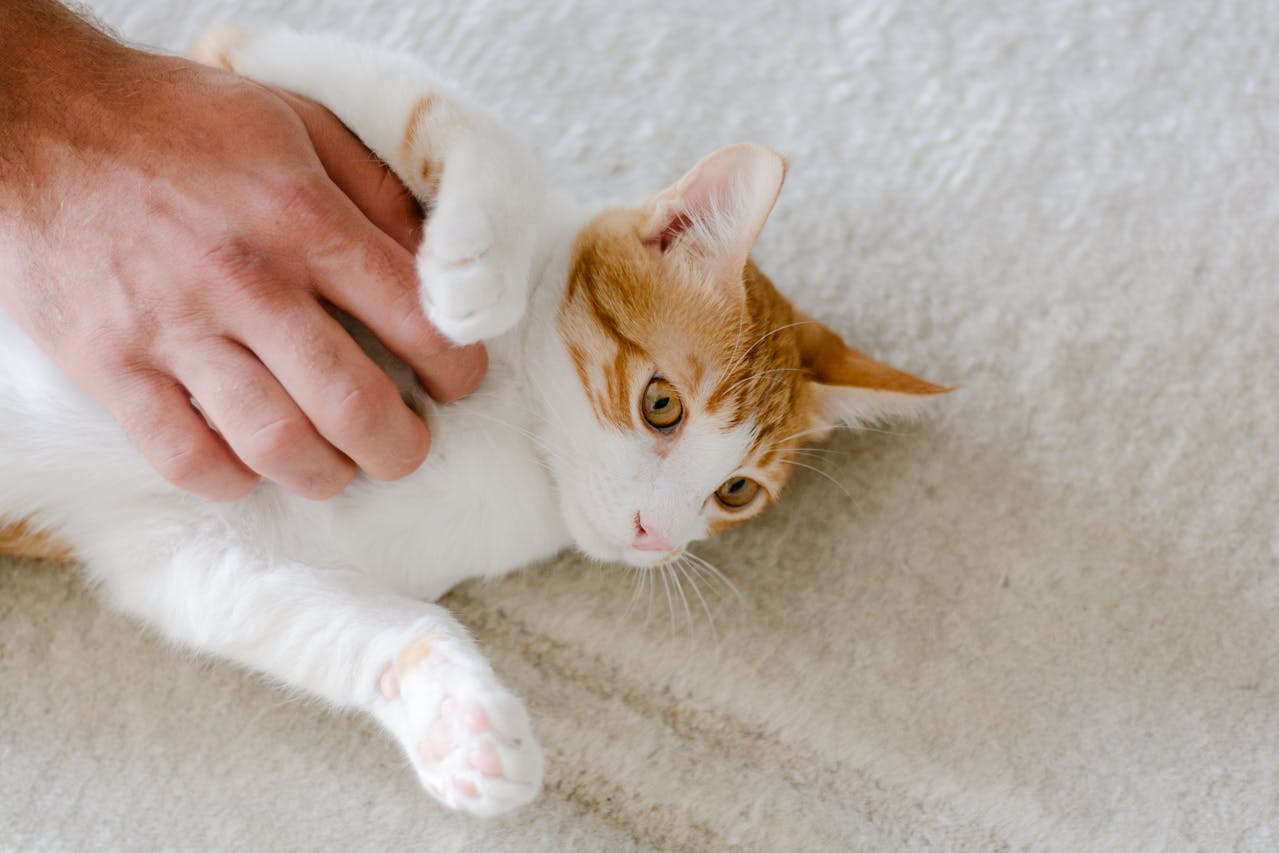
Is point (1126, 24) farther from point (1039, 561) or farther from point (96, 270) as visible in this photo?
point (96, 270)

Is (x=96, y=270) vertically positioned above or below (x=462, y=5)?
below

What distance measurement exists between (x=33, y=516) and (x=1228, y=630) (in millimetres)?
1374

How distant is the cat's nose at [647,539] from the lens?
110 cm

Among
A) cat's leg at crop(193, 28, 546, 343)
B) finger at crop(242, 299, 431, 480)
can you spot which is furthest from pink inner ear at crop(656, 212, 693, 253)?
finger at crop(242, 299, 431, 480)

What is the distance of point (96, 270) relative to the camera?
96 centimetres

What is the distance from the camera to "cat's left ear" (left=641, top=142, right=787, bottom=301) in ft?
3.36

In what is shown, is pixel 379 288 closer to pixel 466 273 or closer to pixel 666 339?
pixel 466 273

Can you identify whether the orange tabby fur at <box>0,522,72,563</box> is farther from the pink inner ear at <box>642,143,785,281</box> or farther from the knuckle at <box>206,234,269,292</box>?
the pink inner ear at <box>642,143,785,281</box>

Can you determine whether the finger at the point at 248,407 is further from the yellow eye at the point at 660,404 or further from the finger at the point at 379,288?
the yellow eye at the point at 660,404

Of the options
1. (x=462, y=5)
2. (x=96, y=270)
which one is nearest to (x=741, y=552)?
(x=96, y=270)

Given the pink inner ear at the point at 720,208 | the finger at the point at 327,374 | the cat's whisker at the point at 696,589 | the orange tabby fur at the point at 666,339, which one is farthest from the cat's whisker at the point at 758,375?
the finger at the point at 327,374

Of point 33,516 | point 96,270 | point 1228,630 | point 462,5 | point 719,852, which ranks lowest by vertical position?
point 33,516

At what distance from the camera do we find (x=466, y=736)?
898mm

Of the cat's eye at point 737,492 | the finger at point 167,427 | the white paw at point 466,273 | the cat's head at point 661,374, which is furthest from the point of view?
the cat's eye at point 737,492
